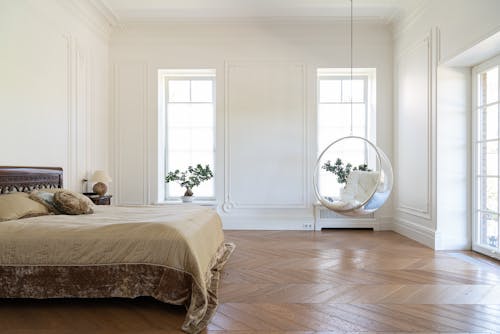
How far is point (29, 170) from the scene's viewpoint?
3418mm

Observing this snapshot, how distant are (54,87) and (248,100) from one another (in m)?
2.66

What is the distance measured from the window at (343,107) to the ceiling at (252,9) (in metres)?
0.91

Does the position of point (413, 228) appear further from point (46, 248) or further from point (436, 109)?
point (46, 248)

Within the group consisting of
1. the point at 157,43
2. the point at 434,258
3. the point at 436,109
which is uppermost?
the point at 157,43

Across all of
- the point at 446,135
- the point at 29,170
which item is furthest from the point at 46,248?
the point at 446,135

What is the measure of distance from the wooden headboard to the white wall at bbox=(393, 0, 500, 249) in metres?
4.35

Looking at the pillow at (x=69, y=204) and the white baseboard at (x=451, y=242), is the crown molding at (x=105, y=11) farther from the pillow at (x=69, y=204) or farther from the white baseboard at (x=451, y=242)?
the white baseboard at (x=451, y=242)

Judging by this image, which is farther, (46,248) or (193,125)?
(193,125)

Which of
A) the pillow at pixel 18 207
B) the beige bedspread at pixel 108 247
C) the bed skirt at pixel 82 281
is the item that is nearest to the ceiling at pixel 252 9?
the pillow at pixel 18 207

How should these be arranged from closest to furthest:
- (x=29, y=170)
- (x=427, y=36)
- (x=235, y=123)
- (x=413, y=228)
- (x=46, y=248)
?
1. (x=46, y=248)
2. (x=29, y=170)
3. (x=427, y=36)
4. (x=413, y=228)
5. (x=235, y=123)

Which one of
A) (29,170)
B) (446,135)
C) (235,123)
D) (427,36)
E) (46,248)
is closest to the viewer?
(46,248)

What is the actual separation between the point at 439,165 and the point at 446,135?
35cm

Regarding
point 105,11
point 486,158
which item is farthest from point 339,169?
point 105,11

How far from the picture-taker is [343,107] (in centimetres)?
565
